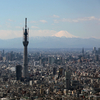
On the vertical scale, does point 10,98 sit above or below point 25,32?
below

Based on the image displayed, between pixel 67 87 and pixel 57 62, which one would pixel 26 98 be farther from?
pixel 57 62

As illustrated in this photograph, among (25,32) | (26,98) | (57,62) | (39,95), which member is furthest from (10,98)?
(57,62)

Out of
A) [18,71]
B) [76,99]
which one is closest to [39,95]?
[76,99]

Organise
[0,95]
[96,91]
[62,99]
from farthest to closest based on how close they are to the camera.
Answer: [96,91]
[0,95]
[62,99]

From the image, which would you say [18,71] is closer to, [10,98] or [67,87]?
[67,87]

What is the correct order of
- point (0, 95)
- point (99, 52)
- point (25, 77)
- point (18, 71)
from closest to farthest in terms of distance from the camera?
1. point (0, 95)
2. point (25, 77)
3. point (18, 71)
4. point (99, 52)

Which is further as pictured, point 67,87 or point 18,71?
point 18,71

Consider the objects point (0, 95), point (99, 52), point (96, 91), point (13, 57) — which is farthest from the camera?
point (99, 52)

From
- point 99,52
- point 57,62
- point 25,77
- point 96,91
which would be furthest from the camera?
point 99,52

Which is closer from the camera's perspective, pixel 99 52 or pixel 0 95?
pixel 0 95
